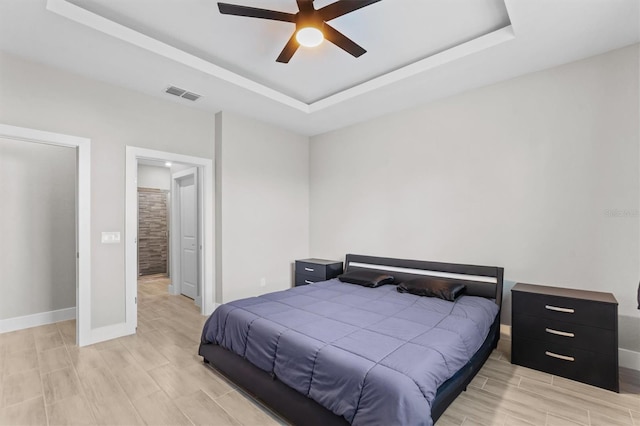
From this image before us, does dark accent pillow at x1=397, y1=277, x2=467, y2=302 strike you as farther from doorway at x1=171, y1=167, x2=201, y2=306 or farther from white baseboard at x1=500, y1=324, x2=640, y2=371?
doorway at x1=171, y1=167, x2=201, y2=306

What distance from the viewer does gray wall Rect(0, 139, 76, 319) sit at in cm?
374

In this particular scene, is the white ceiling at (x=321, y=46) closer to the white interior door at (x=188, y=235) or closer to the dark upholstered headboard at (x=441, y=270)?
the white interior door at (x=188, y=235)

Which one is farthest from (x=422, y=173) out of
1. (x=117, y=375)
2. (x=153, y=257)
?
(x=153, y=257)

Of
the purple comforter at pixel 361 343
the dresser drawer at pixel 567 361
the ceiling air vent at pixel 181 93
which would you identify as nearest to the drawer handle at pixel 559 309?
the dresser drawer at pixel 567 361

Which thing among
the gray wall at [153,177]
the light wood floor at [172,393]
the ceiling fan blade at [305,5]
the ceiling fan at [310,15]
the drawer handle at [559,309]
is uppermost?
the ceiling fan blade at [305,5]

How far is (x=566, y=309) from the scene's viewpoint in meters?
2.62

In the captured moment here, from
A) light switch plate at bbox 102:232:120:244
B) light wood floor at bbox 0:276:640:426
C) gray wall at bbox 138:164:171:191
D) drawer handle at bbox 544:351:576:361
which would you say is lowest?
light wood floor at bbox 0:276:640:426

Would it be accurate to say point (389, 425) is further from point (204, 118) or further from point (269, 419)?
point (204, 118)

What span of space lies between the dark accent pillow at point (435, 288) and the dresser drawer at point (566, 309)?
539 mm

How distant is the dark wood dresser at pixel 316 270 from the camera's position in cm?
470

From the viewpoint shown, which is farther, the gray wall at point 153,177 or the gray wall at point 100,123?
the gray wall at point 153,177

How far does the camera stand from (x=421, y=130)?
409 centimetres

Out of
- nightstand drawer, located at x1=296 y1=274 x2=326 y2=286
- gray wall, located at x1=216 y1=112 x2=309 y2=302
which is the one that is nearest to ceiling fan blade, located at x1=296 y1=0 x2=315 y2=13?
gray wall, located at x1=216 y1=112 x2=309 y2=302

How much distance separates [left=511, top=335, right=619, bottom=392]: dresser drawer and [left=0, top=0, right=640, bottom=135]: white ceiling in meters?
2.72
